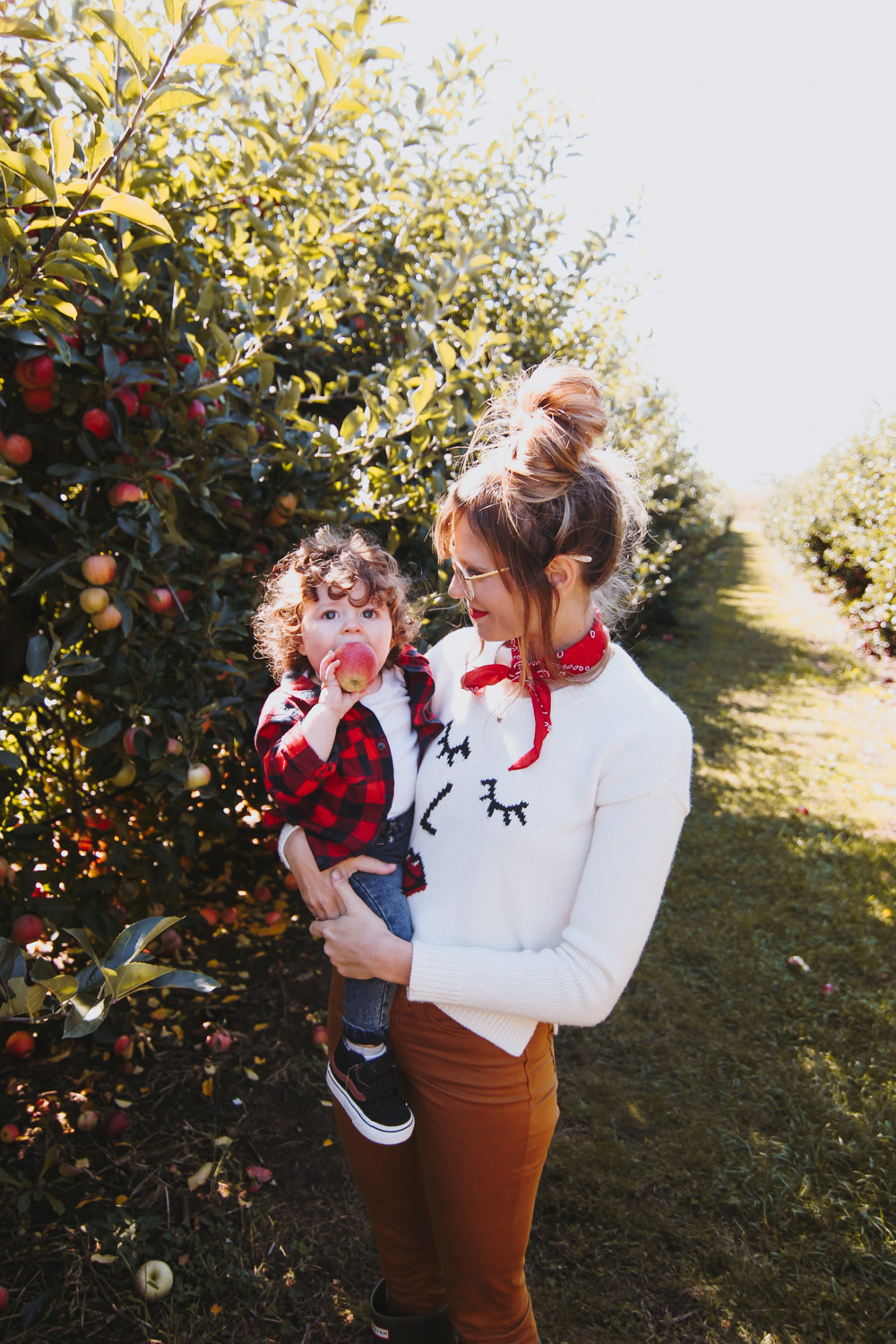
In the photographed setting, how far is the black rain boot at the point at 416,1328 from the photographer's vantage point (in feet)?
5.52

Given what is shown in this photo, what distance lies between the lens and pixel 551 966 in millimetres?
1271

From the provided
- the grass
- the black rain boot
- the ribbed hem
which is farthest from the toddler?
the grass

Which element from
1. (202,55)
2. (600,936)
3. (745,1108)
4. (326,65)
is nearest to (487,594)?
(600,936)

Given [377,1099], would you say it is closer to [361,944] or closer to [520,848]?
[361,944]

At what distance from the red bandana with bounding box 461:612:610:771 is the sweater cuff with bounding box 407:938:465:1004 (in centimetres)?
31

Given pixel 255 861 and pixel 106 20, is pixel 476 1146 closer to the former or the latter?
pixel 106 20

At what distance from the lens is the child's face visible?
1.47 m

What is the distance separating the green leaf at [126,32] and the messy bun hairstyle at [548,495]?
722 mm

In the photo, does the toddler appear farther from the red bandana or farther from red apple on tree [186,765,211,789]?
red apple on tree [186,765,211,789]

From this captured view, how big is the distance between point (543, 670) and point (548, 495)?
0.28 meters

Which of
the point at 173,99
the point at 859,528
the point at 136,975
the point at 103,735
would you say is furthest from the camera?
the point at 859,528

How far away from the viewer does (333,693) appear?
137 cm

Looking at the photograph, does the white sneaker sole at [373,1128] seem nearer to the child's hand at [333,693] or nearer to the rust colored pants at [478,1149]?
the rust colored pants at [478,1149]

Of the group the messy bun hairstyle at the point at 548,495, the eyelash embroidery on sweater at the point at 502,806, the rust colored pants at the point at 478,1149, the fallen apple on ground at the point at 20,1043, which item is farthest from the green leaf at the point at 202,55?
the fallen apple on ground at the point at 20,1043
